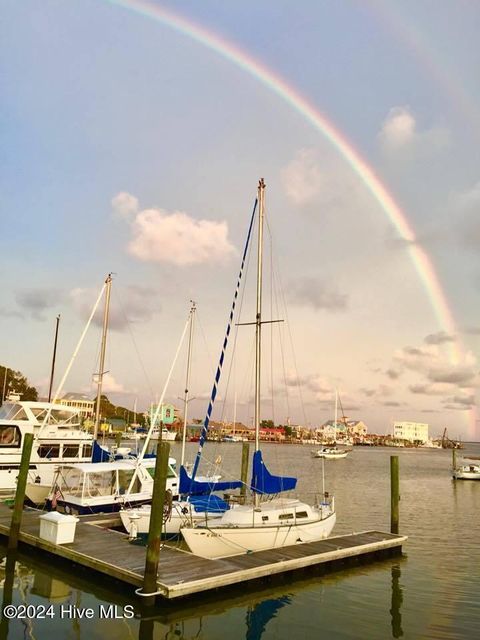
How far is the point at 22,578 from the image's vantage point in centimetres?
1822

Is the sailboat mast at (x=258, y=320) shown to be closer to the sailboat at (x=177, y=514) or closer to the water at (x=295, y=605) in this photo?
the sailboat at (x=177, y=514)

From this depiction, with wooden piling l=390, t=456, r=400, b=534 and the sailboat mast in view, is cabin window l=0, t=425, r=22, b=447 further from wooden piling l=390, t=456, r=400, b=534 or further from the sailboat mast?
wooden piling l=390, t=456, r=400, b=534

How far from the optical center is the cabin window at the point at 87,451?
3388 centimetres

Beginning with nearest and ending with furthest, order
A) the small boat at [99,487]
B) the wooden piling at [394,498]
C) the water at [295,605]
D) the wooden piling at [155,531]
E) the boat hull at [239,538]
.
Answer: the water at [295,605]
the wooden piling at [155,531]
the boat hull at [239,538]
the small boat at [99,487]
the wooden piling at [394,498]

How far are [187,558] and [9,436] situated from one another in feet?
57.3

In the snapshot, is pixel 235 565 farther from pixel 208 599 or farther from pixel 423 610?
pixel 423 610

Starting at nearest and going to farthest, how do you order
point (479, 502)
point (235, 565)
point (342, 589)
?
point (235, 565), point (342, 589), point (479, 502)

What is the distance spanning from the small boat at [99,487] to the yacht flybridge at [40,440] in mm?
3923

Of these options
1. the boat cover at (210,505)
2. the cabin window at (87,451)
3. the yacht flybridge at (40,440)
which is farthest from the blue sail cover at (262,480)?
the cabin window at (87,451)

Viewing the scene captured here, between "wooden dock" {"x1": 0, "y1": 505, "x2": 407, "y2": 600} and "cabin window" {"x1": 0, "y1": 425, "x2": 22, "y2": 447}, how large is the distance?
7.96 m

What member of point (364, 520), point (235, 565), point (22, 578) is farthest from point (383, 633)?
point (364, 520)

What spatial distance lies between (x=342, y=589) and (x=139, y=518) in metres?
8.24

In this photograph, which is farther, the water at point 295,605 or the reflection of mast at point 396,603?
the reflection of mast at point 396,603

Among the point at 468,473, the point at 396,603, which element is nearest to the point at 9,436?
the point at 396,603
